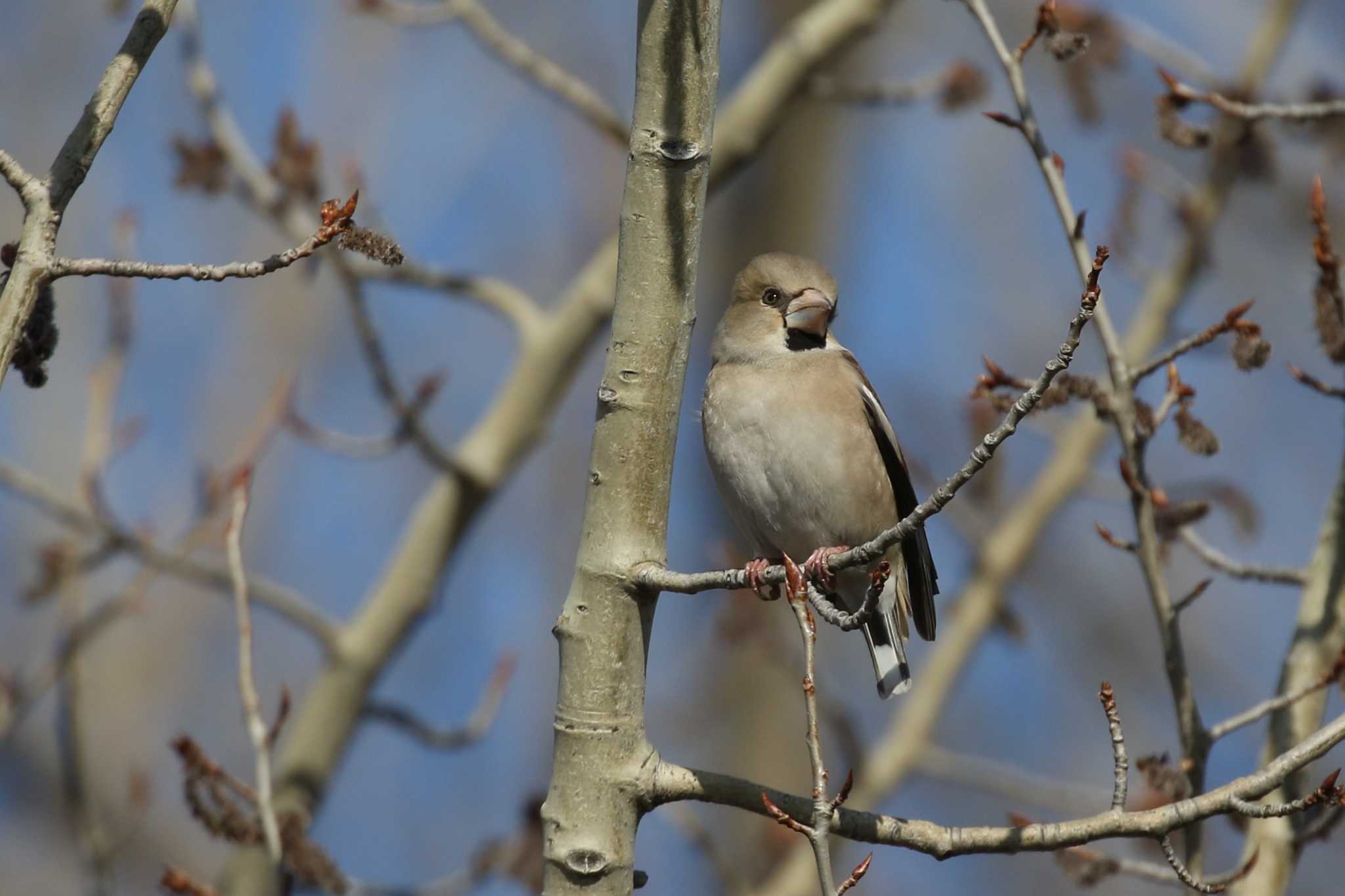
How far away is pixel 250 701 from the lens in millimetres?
4180

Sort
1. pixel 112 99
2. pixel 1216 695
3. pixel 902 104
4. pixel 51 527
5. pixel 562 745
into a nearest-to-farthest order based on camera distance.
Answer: pixel 112 99
pixel 562 745
pixel 902 104
pixel 51 527
pixel 1216 695

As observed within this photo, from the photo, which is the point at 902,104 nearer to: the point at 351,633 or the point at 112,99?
the point at 351,633

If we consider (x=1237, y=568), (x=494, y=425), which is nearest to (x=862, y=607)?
(x=1237, y=568)

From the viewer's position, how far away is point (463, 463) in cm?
580

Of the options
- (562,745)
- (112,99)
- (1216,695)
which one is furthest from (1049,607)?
(112,99)

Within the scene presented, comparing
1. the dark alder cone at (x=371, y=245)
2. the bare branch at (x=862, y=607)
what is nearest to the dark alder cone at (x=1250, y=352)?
the bare branch at (x=862, y=607)

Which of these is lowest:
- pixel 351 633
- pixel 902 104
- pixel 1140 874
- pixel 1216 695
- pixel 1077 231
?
pixel 1140 874

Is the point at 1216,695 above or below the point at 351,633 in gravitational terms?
above

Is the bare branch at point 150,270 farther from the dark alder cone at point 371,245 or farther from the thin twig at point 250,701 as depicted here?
the thin twig at point 250,701

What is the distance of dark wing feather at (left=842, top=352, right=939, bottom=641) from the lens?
16.7ft

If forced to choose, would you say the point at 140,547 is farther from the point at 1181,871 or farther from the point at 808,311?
the point at 1181,871

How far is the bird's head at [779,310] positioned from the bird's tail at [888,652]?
1.02m

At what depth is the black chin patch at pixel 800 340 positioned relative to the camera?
5.23m

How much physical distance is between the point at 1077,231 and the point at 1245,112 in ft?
2.15
